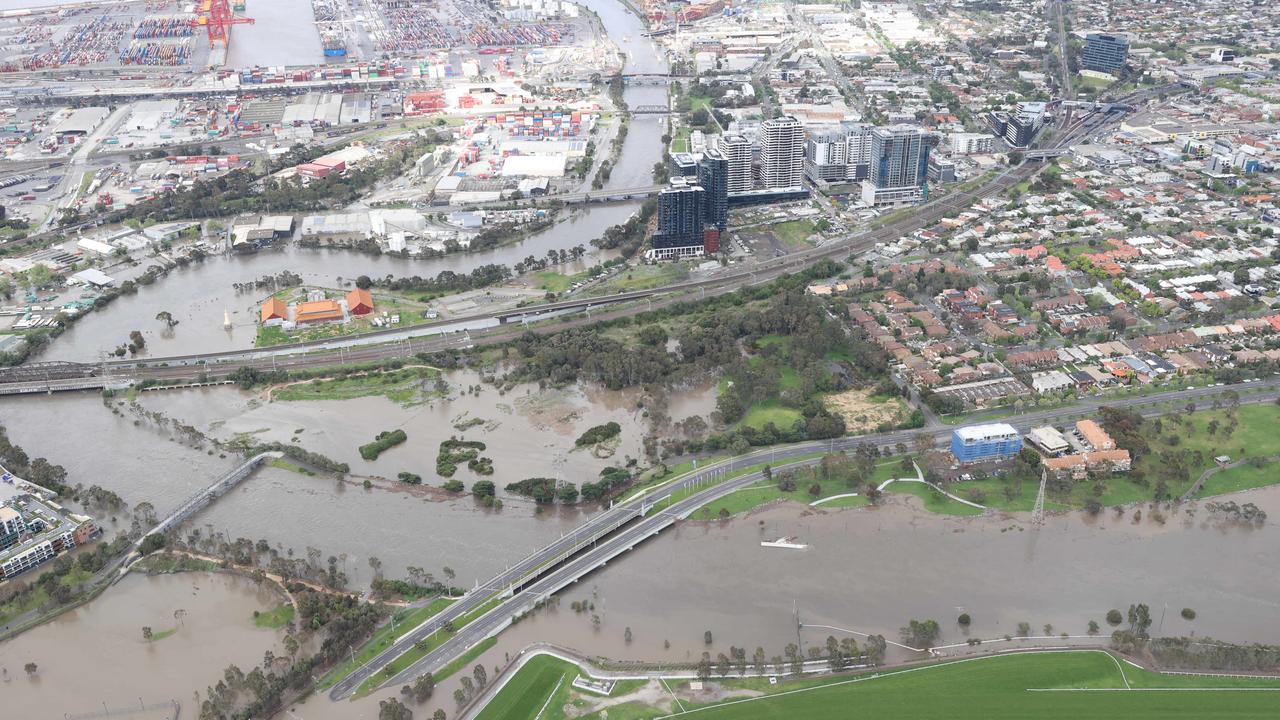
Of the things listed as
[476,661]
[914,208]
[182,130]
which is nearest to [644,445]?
[476,661]

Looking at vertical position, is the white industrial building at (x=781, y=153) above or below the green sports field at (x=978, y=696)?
above

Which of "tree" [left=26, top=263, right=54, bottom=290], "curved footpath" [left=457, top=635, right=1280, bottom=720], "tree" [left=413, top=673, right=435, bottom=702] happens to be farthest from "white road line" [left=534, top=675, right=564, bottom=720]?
"tree" [left=26, top=263, right=54, bottom=290]

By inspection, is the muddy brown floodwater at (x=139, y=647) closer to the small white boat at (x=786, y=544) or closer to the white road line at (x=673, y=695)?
the white road line at (x=673, y=695)

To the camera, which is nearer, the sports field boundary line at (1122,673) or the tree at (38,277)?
the sports field boundary line at (1122,673)

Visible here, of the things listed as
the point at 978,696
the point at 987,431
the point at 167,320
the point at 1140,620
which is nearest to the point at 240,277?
the point at 167,320

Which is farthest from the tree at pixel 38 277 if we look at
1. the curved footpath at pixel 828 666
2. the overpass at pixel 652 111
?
the overpass at pixel 652 111

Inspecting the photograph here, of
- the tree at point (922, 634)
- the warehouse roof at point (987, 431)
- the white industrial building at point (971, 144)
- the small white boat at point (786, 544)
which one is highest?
the white industrial building at point (971, 144)

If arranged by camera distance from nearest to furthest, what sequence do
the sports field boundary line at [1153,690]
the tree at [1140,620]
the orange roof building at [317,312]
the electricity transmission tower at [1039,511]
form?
the sports field boundary line at [1153,690]
the tree at [1140,620]
the electricity transmission tower at [1039,511]
the orange roof building at [317,312]
